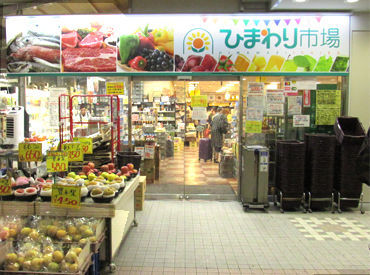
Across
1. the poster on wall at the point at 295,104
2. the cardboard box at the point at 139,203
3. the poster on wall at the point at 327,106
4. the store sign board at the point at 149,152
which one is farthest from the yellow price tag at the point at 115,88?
the poster on wall at the point at 327,106

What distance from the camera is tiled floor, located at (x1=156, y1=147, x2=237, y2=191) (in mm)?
7105

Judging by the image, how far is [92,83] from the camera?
695 centimetres

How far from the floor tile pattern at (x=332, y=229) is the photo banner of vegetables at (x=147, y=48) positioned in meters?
3.71

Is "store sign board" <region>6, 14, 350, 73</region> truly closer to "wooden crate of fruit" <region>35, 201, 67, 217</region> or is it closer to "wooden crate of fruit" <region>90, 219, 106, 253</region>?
"wooden crate of fruit" <region>35, 201, 67, 217</region>

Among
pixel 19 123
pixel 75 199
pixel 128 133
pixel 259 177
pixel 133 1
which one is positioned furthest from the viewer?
pixel 128 133

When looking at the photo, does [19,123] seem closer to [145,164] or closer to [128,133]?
[128,133]

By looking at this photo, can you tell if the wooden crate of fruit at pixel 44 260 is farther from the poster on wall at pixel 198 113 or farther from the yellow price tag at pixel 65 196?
the poster on wall at pixel 198 113

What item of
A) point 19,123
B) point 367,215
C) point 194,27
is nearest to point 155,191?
point 19,123

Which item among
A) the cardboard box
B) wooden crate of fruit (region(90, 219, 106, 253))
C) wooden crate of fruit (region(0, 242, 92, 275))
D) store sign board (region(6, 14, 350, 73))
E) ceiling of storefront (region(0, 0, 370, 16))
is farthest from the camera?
store sign board (region(6, 14, 350, 73))

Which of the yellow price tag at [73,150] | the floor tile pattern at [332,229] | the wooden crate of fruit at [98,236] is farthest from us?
the floor tile pattern at [332,229]

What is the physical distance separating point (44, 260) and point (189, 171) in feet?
14.6

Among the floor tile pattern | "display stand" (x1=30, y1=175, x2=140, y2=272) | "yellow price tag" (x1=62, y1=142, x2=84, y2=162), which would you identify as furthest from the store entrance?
"display stand" (x1=30, y1=175, x2=140, y2=272)

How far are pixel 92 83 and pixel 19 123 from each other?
1756 mm

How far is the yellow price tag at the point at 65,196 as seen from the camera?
3365mm
